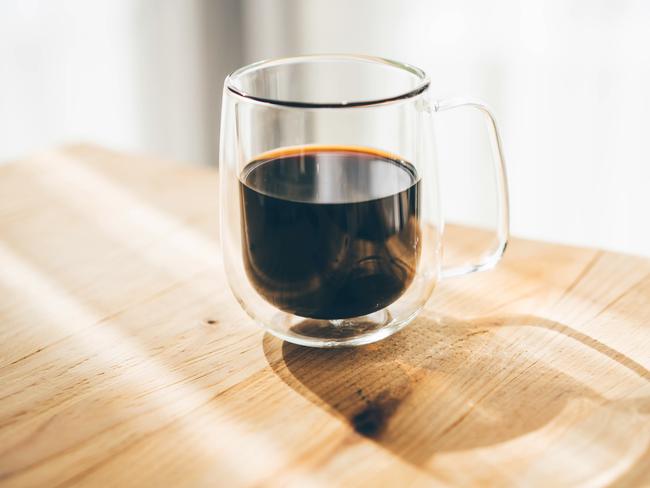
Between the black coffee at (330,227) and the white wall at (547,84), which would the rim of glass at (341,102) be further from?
the white wall at (547,84)

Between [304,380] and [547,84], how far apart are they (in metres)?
1.30

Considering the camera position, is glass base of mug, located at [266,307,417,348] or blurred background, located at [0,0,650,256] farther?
blurred background, located at [0,0,650,256]

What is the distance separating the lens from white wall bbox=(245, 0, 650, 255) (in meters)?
1.61

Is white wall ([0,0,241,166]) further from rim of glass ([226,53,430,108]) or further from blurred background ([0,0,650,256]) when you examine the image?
rim of glass ([226,53,430,108])

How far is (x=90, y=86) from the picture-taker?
189 cm

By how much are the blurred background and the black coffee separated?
3.86 ft

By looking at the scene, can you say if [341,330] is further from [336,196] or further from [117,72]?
[117,72]

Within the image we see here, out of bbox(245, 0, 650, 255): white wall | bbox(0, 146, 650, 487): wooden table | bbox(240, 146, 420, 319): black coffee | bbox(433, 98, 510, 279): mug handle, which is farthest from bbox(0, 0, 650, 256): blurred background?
bbox(240, 146, 420, 319): black coffee

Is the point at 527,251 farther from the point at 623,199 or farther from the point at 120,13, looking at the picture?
the point at 120,13

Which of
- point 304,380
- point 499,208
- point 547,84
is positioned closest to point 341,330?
point 304,380

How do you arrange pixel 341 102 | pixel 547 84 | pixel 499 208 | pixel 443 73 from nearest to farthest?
pixel 341 102, pixel 499 208, pixel 547 84, pixel 443 73

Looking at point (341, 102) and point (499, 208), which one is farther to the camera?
point (499, 208)

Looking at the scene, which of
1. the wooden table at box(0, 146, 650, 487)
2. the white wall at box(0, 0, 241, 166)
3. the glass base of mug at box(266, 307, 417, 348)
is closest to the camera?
the wooden table at box(0, 146, 650, 487)

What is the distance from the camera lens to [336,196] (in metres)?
0.58
